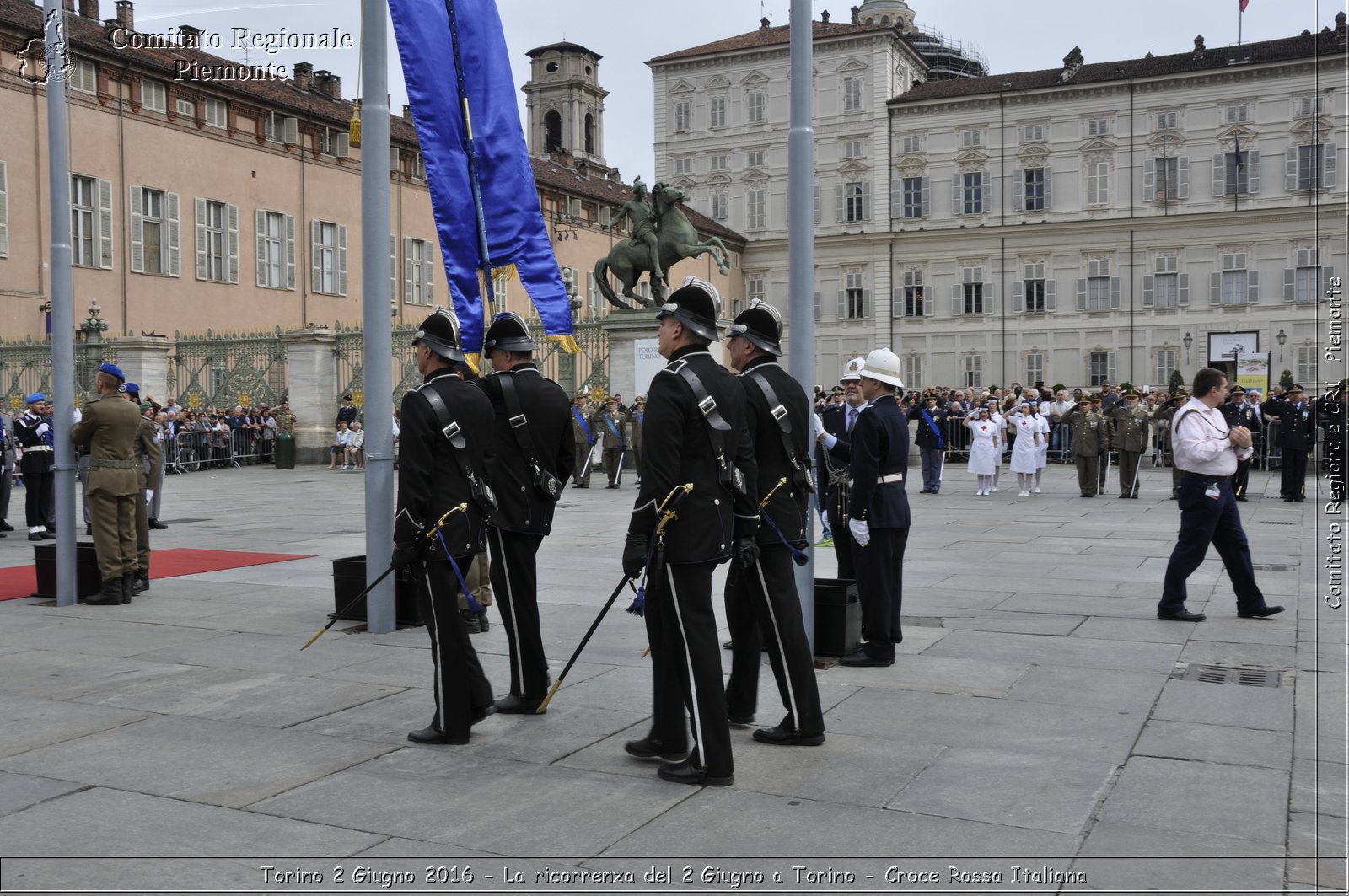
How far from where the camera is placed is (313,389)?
98.4 ft

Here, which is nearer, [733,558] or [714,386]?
[714,386]

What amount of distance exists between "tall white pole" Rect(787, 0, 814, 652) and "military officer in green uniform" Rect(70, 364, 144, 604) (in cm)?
545

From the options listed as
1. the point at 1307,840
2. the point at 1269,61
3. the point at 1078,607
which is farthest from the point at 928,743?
the point at 1269,61

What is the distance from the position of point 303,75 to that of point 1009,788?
4290 centimetres

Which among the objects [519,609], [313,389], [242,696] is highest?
[313,389]

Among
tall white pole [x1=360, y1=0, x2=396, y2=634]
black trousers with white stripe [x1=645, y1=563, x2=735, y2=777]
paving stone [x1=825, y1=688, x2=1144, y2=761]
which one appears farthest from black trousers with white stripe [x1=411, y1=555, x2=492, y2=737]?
tall white pole [x1=360, y1=0, x2=396, y2=634]

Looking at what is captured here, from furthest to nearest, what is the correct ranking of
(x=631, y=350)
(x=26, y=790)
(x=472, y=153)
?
(x=631, y=350)
(x=472, y=153)
(x=26, y=790)

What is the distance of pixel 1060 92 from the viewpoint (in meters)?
56.2

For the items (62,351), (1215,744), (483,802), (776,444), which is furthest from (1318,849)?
(62,351)

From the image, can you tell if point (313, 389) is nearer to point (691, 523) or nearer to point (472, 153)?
point (472, 153)

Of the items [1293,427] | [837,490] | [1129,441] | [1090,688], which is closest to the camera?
[1090,688]

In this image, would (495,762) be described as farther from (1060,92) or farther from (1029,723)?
(1060,92)

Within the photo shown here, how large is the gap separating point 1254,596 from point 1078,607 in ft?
3.88

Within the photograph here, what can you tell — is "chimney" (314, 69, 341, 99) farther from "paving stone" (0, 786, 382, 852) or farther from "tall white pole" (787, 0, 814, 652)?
"paving stone" (0, 786, 382, 852)
